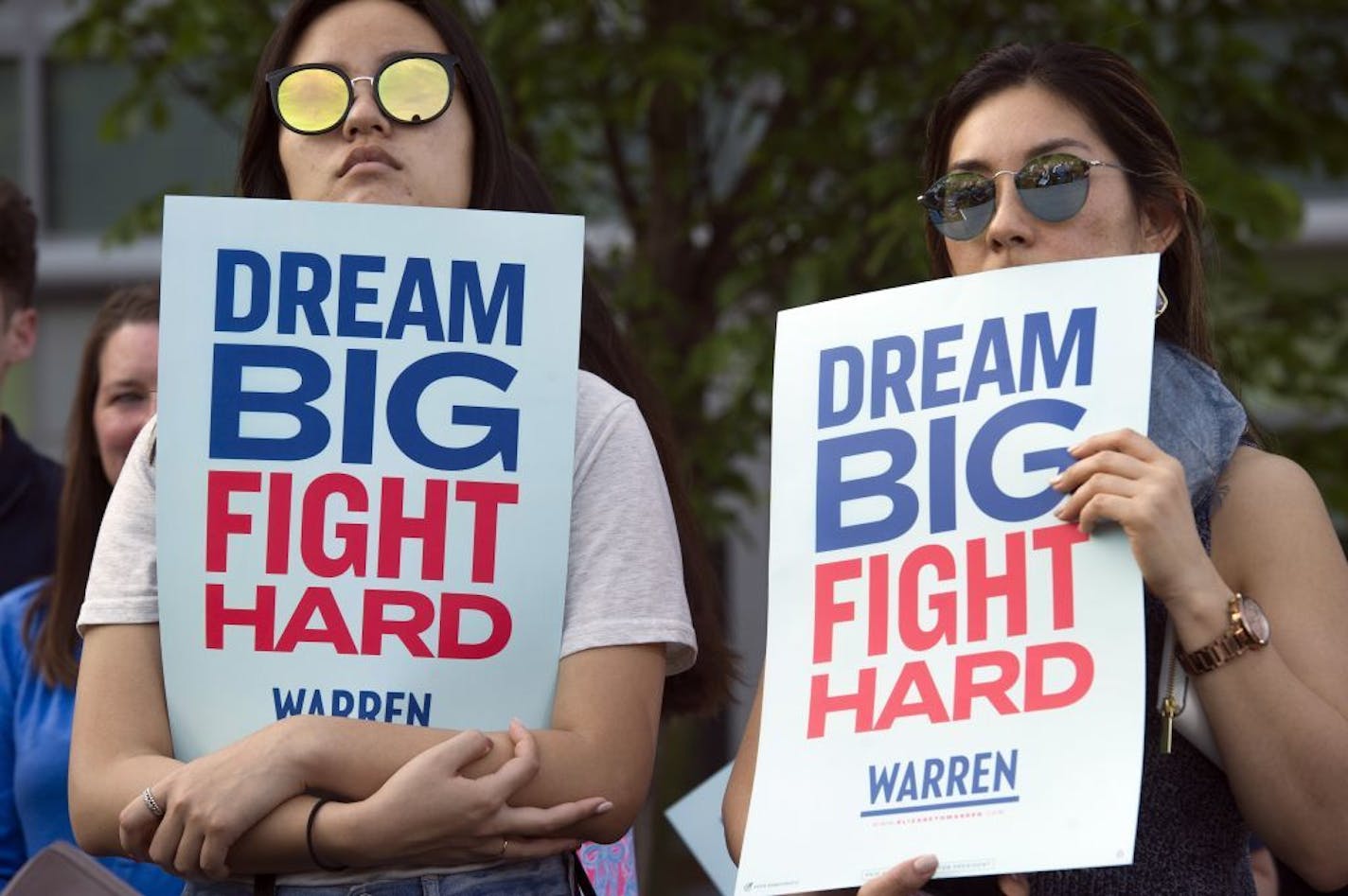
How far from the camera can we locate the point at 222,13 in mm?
5371

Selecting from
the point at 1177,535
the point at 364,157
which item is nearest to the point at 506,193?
the point at 364,157

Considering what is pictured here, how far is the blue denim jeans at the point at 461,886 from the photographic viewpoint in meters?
2.21

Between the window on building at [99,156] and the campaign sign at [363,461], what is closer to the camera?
the campaign sign at [363,461]

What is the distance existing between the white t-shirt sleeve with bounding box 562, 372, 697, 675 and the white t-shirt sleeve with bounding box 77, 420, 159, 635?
1.60ft

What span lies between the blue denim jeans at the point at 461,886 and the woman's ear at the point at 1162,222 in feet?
3.40

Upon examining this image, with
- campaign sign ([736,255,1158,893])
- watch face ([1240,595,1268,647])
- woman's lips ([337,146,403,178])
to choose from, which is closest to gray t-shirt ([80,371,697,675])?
campaign sign ([736,255,1158,893])

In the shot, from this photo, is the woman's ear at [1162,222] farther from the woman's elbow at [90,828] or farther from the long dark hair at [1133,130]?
the woman's elbow at [90,828]

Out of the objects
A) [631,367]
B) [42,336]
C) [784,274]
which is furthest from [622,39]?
[42,336]

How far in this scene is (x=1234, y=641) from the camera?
211cm

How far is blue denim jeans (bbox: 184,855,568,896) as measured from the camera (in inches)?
87.0

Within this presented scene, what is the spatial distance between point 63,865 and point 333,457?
0.56m

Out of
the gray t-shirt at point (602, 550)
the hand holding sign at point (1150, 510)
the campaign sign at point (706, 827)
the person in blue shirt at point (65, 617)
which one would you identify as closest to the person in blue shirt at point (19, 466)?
the person in blue shirt at point (65, 617)

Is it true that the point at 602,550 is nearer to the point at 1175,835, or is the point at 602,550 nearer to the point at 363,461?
the point at 363,461

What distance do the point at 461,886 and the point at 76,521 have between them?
65.2 inches
